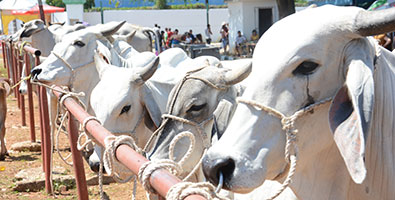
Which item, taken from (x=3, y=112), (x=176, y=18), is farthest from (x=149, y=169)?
(x=176, y=18)

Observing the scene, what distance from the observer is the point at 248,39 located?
2400cm

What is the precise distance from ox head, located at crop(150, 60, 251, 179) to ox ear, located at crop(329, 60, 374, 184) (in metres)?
1.33

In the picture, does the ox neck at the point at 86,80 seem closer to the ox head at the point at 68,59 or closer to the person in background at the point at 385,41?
the ox head at the point at 68,59

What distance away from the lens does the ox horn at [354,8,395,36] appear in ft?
6.03

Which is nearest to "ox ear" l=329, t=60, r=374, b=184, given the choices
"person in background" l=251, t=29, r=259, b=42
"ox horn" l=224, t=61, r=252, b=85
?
"ox horn" l=224, t=61, r=252, b=85

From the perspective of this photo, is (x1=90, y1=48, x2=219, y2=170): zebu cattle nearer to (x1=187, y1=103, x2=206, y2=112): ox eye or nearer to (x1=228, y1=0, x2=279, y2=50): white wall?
(x1=187, y1=103, x2=206, y2=112): ox eye

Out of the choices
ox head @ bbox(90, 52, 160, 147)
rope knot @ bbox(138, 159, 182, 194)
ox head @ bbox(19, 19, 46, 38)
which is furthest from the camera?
ox head @ bbox(19, 19, 46, 38)

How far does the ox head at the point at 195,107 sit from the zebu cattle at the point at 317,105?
116cm

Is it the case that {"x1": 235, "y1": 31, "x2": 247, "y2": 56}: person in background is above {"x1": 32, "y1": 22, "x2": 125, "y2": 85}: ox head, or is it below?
below

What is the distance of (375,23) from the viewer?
1830 millimetres

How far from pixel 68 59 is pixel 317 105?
4449mm

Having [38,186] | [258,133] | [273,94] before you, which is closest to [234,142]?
[258,133]

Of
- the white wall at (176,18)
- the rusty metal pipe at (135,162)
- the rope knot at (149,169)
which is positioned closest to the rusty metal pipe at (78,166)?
the rusty metal pipe at (135,162)

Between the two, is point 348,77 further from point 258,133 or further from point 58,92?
point 58,92
